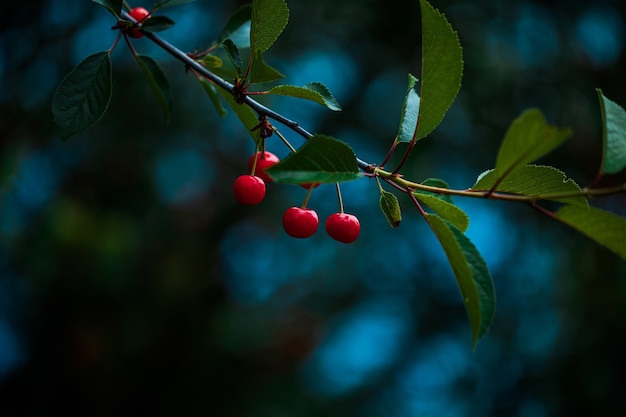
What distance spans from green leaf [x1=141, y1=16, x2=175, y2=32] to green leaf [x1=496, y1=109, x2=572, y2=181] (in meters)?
0.64

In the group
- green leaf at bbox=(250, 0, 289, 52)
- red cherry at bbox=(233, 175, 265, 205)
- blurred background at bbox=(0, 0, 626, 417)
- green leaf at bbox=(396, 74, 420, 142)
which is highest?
green leaf at bbox=(250, 0, 289, 52)

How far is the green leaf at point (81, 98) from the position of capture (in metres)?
1.01

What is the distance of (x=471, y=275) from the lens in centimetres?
78

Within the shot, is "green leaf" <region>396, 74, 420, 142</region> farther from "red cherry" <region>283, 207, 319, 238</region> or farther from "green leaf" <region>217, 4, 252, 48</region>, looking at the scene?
"green leaf" <region>217, 4, 252, 48</region>

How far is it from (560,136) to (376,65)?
321cm

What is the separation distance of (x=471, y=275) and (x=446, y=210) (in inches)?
4.8

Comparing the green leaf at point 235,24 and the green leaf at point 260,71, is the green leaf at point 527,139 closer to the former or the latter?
the green leaf at point 260,71

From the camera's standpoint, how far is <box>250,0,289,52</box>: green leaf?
0.91 meters

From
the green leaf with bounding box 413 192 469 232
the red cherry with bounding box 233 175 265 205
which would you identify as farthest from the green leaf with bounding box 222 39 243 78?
the green leaf with bounding box 413 192 469 232

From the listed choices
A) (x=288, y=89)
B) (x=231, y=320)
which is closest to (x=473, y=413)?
(x=231, y=320)

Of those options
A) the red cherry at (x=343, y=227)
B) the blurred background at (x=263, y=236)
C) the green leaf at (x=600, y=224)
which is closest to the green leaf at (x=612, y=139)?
the green leaf at (x=600, y=224)

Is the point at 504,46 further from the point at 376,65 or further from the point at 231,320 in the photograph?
the point at 231,320

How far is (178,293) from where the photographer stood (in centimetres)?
353

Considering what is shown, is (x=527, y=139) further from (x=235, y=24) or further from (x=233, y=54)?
(x=235, y=24)
